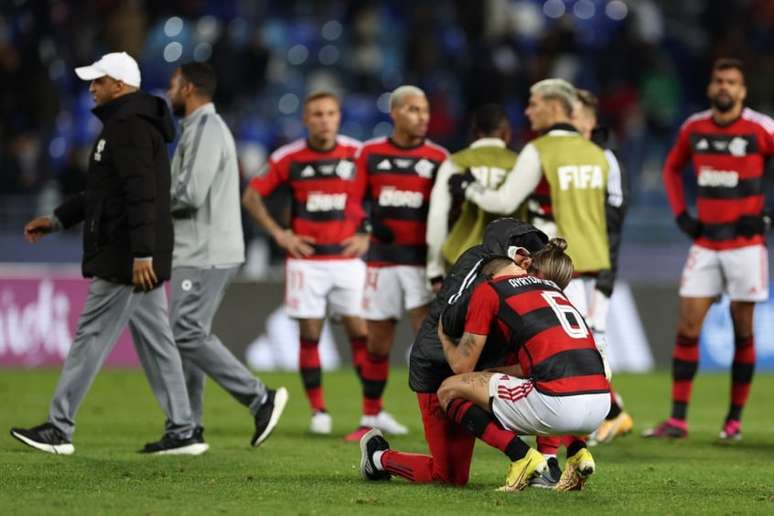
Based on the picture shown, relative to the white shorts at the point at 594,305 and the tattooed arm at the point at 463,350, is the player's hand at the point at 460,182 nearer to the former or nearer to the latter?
the white shorts at the point at 594,305

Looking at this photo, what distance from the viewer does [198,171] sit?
10.4m

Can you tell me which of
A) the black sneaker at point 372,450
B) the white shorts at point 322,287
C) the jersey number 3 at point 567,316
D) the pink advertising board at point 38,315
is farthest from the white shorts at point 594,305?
the pink advertising board at point 38,315

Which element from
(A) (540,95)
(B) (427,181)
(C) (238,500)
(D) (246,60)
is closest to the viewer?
(C) (238,500)

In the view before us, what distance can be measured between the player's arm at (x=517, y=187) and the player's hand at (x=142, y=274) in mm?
2299

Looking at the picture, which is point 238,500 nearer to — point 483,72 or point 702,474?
point 702,474

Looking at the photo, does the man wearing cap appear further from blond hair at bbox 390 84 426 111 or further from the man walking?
blond hair at bbox 390 84 426 111

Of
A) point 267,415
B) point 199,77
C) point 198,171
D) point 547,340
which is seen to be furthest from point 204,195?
point 547,340

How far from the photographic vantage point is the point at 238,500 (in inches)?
313

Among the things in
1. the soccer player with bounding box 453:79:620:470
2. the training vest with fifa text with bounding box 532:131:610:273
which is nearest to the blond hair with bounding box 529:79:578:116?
the soccer player with bounding box 453:79:620:470

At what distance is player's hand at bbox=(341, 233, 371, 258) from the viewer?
40.5ft

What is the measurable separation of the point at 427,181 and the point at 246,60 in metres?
10.1

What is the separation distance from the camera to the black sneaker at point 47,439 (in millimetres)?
9656

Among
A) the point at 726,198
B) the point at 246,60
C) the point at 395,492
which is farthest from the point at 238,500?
the point at 246,60

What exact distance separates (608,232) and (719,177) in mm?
1086
